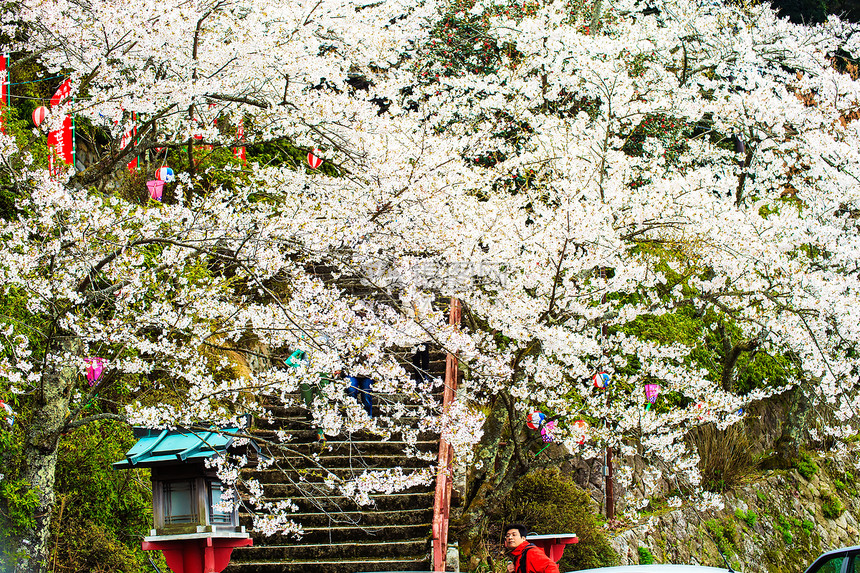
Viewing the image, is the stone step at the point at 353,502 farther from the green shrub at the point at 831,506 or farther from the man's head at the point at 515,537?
the green shrub at the point at 831,506

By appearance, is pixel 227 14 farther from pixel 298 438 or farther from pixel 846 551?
pixel 846 551

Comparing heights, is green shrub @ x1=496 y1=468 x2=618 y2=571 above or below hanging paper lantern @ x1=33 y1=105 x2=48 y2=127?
below

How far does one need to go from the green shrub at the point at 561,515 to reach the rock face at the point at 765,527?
1.21m

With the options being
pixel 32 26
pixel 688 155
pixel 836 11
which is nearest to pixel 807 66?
pixel 688 155

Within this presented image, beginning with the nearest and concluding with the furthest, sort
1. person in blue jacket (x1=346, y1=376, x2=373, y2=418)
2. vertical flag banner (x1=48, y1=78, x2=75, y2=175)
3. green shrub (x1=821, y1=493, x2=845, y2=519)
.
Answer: vertical flag banner (x1=48, y1=78, x2=75, y2=175) → person in blue jacket (x1=346, y1=376, x2=373, y2=418) → green shrub (x1=821, y1=493, x2=845, y2=519)

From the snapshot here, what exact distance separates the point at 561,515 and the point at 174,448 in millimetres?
5780

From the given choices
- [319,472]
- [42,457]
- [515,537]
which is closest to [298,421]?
[319,472]

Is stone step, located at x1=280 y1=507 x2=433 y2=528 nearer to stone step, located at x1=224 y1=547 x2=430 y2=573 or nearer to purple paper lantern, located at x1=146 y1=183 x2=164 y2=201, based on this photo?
stone step, located at x1=224 y1=547 x2=430 y2=573

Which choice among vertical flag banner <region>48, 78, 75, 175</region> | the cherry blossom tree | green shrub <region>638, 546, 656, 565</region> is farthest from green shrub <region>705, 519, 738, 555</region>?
vertical flag banner <region>48, 78, 75, 175</region>

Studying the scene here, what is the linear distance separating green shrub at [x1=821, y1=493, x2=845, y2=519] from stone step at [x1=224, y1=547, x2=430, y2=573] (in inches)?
387

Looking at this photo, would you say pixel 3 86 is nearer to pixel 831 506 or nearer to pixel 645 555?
pixel 645 555

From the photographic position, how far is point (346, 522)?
8.63m

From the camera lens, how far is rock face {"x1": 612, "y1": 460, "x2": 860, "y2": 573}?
11516 millimetres

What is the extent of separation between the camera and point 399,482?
303 inches
